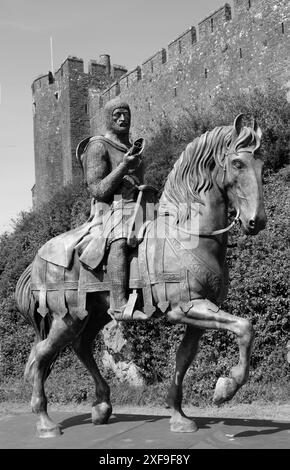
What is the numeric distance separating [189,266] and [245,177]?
811 mm

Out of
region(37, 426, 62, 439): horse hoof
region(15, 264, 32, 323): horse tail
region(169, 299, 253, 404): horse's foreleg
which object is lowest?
region(37, 426, 62, 439): horse hoof

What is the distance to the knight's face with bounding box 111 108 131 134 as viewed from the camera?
520cm

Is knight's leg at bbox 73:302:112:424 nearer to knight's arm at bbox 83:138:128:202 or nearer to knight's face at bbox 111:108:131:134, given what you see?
knight's arm at bbox 83:138:128:202

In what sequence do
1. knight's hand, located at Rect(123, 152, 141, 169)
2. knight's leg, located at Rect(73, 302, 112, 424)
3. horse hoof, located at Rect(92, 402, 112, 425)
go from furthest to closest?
1. knight's leg, located at Rect(73, 302, 112, 424)
2. horse hoof, located at Rect(92, 402, 112, 425)
3. knight's hand, located at Rect(123, 152, 141, 169)

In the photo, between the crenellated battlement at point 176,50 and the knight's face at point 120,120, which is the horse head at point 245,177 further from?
the crenellated battlement at point 176,50

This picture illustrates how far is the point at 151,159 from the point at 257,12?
925 centimetres

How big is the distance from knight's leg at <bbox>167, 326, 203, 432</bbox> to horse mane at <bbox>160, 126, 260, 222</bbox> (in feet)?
3.30

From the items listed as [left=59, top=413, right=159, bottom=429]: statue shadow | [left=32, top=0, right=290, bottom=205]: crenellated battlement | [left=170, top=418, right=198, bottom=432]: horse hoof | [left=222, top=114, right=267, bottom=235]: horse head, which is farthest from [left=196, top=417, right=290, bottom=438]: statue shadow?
[left=32, top=0, right=290, bottom=205]: crenellated battlement

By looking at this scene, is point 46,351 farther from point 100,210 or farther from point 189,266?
point 189,266

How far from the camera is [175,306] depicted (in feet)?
14.7

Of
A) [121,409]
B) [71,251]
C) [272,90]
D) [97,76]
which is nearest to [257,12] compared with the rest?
[272,90]

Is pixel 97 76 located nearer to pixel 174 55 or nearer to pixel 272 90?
pixel 174 55

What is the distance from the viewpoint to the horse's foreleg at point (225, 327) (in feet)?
13.2

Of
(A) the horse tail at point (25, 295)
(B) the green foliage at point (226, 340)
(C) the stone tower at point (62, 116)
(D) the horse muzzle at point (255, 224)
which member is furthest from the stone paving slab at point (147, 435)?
(C) the stone tower at point (62, 116)
